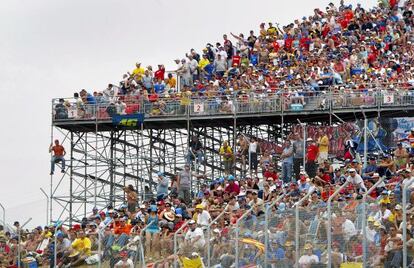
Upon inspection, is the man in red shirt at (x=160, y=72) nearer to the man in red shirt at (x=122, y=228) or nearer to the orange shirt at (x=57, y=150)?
the orange shirt at (x=57, y=150)

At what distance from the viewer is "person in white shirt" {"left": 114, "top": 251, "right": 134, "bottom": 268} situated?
108 ft

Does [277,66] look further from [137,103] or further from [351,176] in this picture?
[351,176]

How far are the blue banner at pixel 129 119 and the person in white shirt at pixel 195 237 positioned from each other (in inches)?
738

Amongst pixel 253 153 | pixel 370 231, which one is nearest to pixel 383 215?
pixel 370 231

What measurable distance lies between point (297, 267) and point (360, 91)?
19.7m

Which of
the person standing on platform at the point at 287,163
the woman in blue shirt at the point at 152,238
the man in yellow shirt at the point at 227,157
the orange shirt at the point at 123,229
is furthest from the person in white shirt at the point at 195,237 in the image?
the man in yellow shirt at the point at 227,157

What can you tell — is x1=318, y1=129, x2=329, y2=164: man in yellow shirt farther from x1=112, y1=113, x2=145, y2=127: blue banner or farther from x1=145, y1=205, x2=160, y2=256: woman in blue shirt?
x1=145, y1=205, x2=160, y2=256: woman in blue shirt

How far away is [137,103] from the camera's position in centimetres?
5044

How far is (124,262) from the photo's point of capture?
108 ft

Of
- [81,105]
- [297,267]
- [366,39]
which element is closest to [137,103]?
[81,105]

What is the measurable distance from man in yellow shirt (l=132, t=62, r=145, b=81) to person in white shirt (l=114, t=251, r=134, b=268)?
63.5 feet

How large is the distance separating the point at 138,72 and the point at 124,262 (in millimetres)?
19957

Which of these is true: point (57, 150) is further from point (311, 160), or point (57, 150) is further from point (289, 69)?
point (311, 160)

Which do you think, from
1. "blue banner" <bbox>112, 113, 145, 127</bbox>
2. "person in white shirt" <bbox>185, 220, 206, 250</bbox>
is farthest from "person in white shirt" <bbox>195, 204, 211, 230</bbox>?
"blue banner" <bbox>112, 113, 145, 127</bbox>
